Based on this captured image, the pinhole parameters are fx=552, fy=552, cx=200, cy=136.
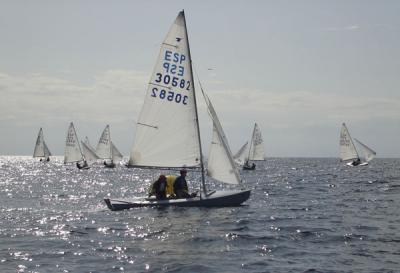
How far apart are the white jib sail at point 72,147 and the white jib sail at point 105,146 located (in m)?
4.62

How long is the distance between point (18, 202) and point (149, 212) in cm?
1261

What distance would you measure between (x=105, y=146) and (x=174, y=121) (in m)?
72.2

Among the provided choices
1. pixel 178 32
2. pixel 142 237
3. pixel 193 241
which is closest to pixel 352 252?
pixel 193 241

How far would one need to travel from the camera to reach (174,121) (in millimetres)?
27562

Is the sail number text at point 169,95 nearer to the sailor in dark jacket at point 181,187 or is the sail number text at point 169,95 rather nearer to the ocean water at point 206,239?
the sailor in dark jacket at point 181,187

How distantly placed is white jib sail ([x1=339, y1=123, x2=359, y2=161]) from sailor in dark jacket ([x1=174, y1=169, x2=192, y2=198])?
69489 mm

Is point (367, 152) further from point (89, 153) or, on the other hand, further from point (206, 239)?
point (206, 239)

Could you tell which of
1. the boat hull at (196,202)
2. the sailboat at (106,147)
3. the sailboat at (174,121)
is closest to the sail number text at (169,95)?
the sailboat at (174,121)

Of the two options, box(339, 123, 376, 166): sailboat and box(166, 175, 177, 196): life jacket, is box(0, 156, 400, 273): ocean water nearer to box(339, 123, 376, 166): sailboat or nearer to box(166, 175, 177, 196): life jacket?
box(166, 175, 177, 196): life jacket

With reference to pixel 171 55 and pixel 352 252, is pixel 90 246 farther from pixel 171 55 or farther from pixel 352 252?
pixel 171 55

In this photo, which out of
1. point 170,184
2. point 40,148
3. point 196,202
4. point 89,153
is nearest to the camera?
point 196,202

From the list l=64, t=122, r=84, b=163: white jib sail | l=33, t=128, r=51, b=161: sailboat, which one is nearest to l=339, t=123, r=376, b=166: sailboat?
l=64, t=122, r=84, b=163: white jib sail

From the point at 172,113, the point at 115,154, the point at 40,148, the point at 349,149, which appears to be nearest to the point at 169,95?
the point at 172,113

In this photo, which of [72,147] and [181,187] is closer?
[181,187]
